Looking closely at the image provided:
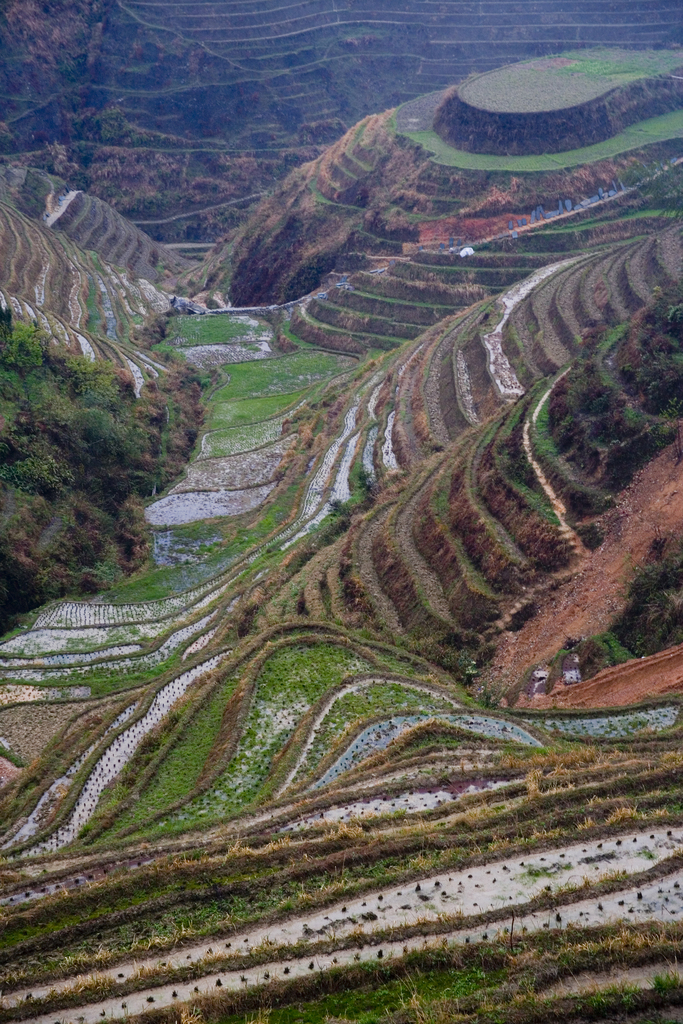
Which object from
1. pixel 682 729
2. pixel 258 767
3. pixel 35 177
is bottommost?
pixel 682 729

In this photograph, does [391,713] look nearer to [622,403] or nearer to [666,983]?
[666,983]

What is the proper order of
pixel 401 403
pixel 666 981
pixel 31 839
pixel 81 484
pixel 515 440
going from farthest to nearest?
pixel 401 403
pixel 81 484
pixel 515 440
pixel 31 839
pixel 666 981

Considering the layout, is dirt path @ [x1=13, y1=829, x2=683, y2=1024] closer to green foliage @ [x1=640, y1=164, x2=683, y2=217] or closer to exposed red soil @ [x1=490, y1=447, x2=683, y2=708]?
exposed red soil @ [x1=490, y1=447, x2=683, y2=708]

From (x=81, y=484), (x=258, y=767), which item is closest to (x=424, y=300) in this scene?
(x=81, y=484)

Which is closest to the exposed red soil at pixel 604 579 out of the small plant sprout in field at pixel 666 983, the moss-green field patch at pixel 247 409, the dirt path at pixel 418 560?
the dirt path at pixel 418 560

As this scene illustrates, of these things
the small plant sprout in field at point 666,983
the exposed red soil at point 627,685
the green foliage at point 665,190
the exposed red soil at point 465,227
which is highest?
the exposed red soil at point 465,227

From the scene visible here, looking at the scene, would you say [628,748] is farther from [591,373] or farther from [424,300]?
[424,300]

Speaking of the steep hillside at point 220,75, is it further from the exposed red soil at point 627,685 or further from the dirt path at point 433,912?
the dirt path at point 433,912
